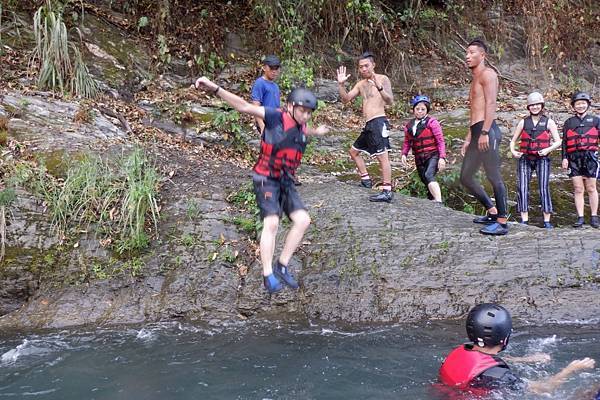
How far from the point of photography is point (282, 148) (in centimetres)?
561

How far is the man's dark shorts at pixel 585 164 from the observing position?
860 cm

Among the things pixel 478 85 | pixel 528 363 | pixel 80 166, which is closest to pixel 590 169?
pixel 478 85

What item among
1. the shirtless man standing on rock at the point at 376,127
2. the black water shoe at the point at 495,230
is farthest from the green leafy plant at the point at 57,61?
the black water shoe at the point at 495,230

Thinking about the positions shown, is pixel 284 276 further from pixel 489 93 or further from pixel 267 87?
pixel 267 87

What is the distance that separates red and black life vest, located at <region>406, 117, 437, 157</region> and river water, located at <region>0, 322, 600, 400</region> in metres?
2.87

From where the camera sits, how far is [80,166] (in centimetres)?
779

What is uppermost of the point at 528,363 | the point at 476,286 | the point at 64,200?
the point at 64,200

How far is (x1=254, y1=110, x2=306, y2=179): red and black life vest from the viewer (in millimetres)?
5559

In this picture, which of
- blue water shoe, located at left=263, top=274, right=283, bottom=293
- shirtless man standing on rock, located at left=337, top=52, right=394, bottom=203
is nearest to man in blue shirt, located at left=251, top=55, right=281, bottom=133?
shirtless man standing on rock, located at left=337, top=52, right=394, bottom=203

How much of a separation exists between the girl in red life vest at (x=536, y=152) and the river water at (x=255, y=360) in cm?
284

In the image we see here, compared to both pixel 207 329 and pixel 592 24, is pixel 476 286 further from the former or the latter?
pixel 592 24

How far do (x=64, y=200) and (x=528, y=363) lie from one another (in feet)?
17.9

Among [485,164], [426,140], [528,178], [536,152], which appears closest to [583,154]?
[536,152]

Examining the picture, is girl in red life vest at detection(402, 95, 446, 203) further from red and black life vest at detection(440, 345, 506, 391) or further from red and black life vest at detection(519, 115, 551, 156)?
red and black life vest at detection(440, 345, 506, 391)
